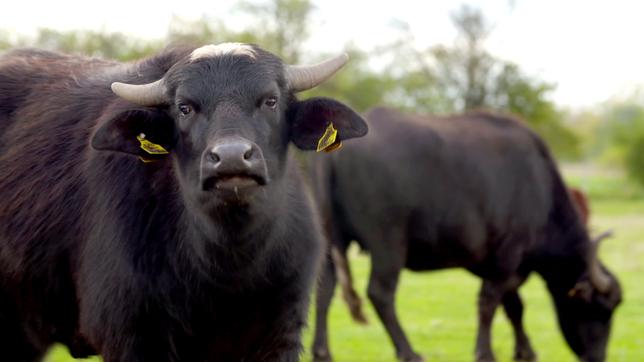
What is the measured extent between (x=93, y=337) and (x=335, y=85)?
130 ft

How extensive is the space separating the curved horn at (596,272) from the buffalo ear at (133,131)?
673 cm

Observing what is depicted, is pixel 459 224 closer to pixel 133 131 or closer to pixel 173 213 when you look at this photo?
pixel 173 213

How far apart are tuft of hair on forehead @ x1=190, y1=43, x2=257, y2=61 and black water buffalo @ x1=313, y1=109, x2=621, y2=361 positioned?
5.22 metres

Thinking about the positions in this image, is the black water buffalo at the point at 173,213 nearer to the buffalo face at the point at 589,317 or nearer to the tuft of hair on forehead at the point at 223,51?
the tuft of hair on forehead at the point at 223,51

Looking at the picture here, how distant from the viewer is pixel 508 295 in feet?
36.5

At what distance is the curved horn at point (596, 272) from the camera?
411 inches

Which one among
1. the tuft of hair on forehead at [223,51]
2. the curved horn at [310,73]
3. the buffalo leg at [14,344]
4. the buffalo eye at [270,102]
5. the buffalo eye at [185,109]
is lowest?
the buffalo leg at [14,344]

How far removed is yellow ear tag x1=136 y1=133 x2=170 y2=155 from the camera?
4883 millimetres

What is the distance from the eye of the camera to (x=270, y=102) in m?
4.88

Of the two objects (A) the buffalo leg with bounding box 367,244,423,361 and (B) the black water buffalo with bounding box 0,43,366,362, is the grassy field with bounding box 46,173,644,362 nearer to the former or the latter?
(A) the buffalo leg with bounding box 367,244,423,361

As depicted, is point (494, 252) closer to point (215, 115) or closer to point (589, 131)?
point (215, 115)

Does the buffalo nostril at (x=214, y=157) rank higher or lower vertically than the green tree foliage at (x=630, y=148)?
higher

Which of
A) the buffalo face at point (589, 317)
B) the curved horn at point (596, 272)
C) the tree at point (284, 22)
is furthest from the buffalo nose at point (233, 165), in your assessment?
the tree at point (284, 22)

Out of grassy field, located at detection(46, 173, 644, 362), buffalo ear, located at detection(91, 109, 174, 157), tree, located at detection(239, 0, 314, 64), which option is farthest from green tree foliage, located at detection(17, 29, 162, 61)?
buffalo ear, located at detection(91, 109, 174, 157)
